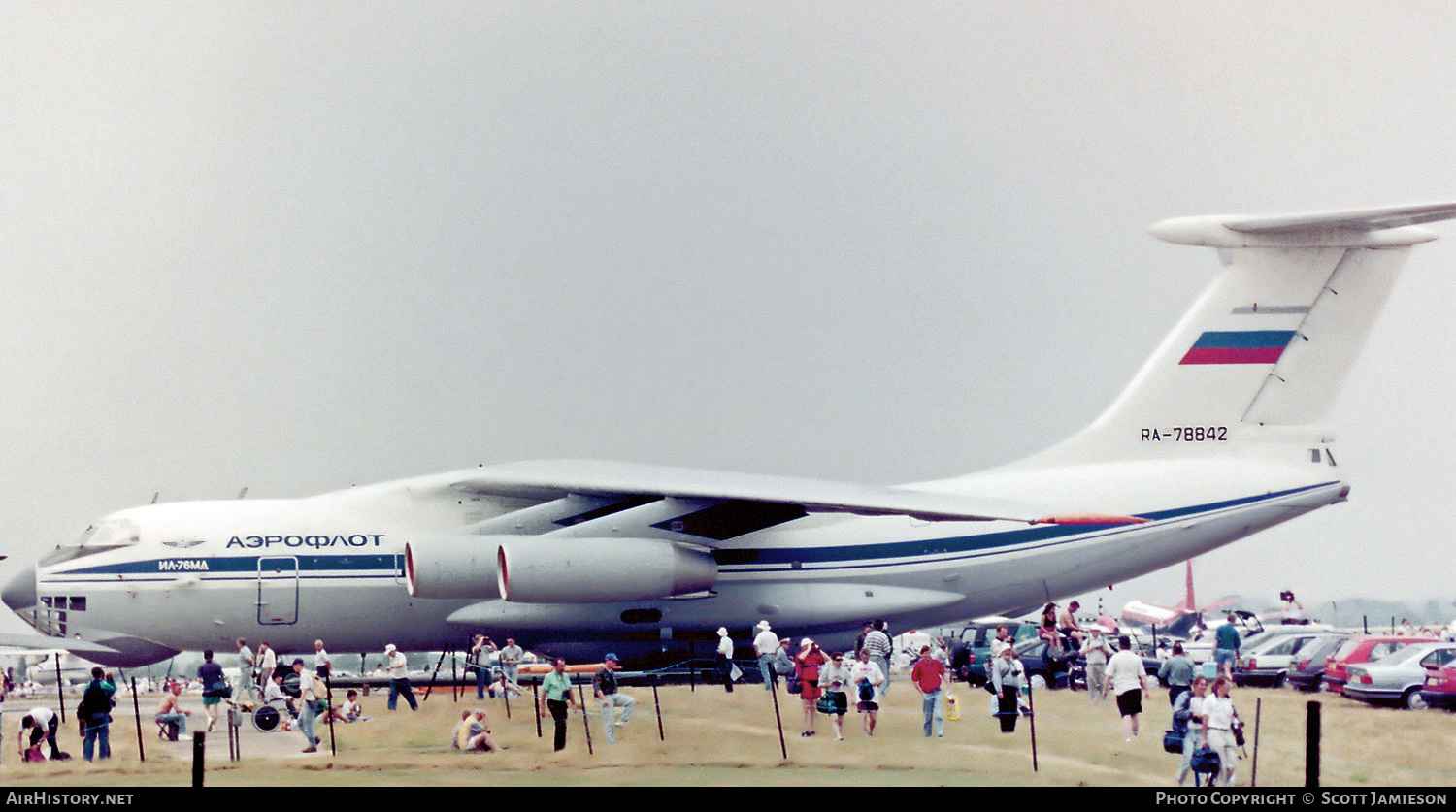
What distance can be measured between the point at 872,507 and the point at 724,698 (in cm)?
296

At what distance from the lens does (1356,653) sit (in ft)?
57.1

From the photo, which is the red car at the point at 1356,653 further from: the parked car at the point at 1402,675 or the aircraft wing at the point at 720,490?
the aircraft wing at the point at 720,490

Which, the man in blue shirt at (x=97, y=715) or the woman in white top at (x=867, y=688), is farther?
the woman in white top at (x=867, y=688)

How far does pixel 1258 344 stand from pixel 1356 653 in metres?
3.55

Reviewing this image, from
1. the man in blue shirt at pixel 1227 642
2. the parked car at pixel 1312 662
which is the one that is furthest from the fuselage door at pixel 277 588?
the parked car at pixel 1312 662

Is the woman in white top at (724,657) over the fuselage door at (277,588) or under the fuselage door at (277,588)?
under

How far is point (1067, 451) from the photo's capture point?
18188mm

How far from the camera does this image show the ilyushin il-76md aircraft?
52.7 feet

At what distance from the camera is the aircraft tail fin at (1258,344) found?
57.6 feet

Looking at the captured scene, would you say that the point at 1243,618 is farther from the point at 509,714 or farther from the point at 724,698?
the point at 509,714

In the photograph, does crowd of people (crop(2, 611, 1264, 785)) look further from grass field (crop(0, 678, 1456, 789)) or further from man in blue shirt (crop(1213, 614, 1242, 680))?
man in blue shirt (crop(1213, 614, 1242, 680))

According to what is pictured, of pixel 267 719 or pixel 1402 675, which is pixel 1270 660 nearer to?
pixel 1402 675
